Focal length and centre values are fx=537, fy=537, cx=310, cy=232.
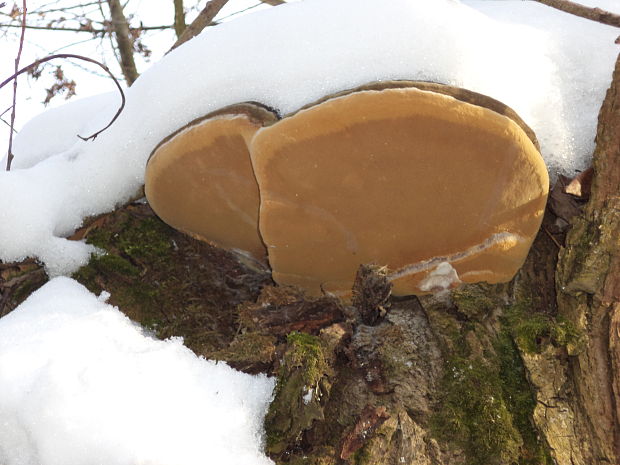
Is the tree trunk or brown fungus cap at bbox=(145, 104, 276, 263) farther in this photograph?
brown fungus cap at bbox=(145, 104, 276, 263)

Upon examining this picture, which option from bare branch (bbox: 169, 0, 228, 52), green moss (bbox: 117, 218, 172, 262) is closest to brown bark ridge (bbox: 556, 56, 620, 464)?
green moss (bbox: 117, 218, 172, 262)

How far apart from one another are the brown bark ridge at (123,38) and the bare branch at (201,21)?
5.04 feet

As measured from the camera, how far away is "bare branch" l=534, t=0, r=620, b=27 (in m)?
1.67

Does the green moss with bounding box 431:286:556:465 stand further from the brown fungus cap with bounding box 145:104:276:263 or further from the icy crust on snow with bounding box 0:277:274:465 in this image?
the brown fungus cap with bounding box 145:104:276:263

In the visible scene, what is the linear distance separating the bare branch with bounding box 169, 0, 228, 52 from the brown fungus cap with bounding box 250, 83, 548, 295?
1.50 m

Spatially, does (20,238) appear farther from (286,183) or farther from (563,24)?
(563,24)

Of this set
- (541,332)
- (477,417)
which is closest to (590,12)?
(541,332)

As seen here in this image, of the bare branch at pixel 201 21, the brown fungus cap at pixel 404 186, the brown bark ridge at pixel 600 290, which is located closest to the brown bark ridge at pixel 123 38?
the bare branch at pixel 201 21

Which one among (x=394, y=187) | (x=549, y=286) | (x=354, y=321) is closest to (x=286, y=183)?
(x=394, y=187)

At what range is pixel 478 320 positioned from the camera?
63.1 inches

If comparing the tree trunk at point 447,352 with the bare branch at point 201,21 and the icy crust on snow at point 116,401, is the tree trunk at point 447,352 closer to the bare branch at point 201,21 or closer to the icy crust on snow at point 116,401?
the icy crust on snow at point 116,401

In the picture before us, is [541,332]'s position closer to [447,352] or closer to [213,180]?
[447,352]

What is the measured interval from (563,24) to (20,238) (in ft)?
6.87

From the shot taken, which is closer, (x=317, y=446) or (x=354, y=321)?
(x=317, y=446)
